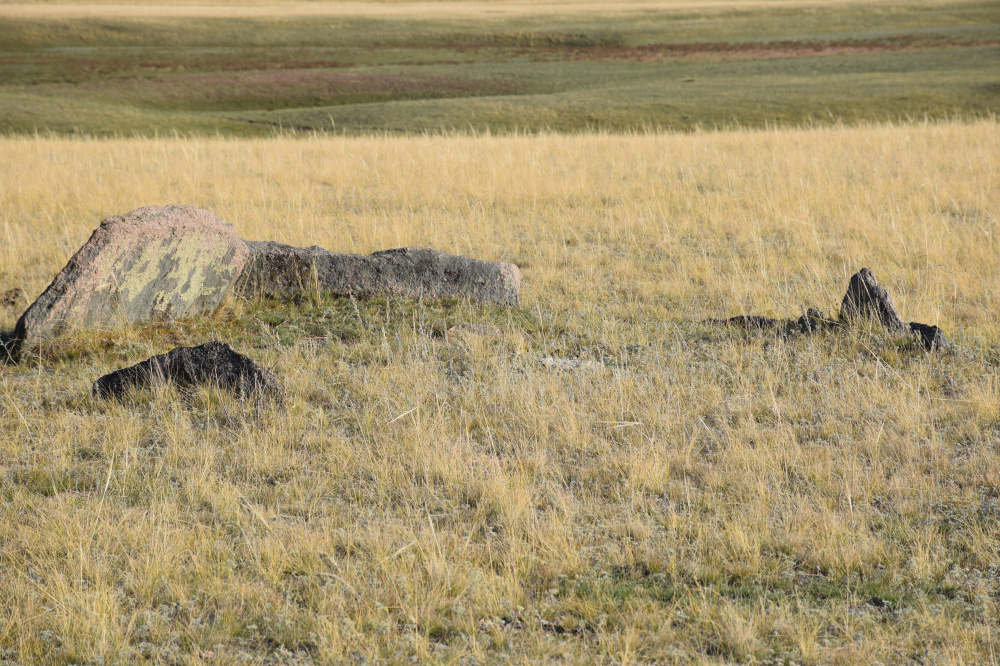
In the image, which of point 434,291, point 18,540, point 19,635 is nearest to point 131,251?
point 434,291

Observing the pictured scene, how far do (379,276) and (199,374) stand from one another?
2.56m

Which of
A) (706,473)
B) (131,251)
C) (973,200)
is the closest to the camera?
(706,473)

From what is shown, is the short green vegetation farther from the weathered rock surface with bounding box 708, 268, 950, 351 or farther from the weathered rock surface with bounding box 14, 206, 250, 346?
the weathered rock surface with bounding box 708, 268, 950, 351

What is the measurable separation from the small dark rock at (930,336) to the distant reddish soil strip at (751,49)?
45.0m

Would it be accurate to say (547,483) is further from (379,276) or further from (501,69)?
(501,69)

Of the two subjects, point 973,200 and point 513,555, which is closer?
point 513,555

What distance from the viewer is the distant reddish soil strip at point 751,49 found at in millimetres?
48144

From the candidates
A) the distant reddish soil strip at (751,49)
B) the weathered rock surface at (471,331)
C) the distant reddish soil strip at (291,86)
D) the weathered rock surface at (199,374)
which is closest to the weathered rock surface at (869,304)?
the weathered rock surface at (471,331)

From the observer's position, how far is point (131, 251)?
23.0 feet

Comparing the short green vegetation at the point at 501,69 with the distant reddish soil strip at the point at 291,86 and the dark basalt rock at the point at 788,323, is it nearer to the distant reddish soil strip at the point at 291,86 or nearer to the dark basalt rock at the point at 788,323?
the distant reddish soil strip at the point at 291,86

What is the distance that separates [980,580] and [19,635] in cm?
389

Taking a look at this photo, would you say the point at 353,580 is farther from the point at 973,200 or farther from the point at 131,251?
the point at 973,200

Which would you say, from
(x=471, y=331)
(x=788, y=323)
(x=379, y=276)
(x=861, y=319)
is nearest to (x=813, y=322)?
(x=788, y=323)

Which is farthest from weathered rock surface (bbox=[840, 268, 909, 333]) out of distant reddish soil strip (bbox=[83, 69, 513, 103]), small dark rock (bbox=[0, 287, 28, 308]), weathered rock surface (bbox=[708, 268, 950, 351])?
distant reddish soil strip (bbox=[83, 69, 513, 103])
